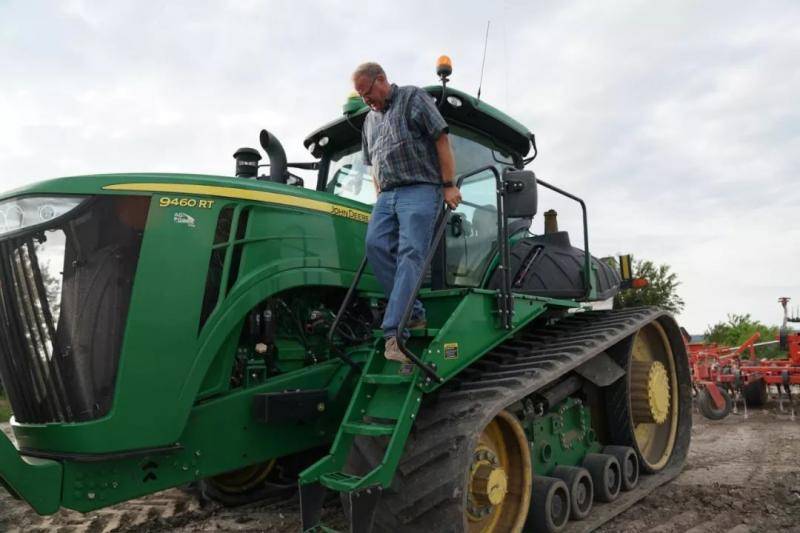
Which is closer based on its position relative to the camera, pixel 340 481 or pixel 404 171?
pixel 340 481

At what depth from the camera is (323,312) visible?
3709 millimetres

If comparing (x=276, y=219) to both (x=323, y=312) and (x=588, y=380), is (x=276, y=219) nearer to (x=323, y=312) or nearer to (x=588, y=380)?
(x=323, y=312)

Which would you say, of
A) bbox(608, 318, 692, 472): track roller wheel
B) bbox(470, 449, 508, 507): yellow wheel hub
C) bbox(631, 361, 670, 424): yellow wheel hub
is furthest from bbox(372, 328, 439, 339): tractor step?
bbox(631, 361, 670, 424): yellow wheel hub

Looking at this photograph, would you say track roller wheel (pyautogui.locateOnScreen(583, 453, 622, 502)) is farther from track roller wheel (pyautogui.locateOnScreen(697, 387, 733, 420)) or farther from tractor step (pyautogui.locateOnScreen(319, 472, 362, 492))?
track roller wheel (pyautogui.locateOnScreen(697, 387, 733, 420))

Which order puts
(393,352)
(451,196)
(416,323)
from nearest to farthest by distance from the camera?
1. (393,352)
2. (416,323)
3. (451,196)

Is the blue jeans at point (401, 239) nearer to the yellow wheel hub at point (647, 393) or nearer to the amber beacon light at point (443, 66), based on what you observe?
the amber beacon light at point (443, 66)

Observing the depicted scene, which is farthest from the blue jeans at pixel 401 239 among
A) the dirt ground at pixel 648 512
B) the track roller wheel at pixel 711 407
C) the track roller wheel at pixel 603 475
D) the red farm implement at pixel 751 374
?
the red farm implement at pixel 751 374

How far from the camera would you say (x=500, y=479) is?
11.0ft

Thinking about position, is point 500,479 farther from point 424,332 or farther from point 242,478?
point 242,478

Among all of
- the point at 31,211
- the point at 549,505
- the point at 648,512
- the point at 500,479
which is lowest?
the point at 648,512

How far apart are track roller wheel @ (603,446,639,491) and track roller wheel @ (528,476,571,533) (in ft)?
3.12

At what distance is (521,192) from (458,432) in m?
1.52

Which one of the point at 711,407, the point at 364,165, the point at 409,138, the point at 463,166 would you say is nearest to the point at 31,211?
the point at 409,138

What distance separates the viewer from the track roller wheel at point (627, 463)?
4.70 m
